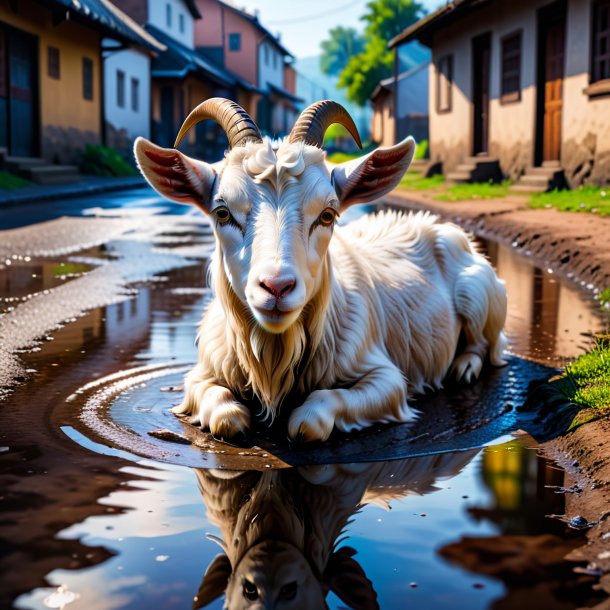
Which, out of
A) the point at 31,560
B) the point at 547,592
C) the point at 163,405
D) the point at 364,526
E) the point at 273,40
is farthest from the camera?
the point at 273,40

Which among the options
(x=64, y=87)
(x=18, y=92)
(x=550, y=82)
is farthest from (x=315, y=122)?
(x=64, y=87)

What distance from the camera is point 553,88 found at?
17.9 metres

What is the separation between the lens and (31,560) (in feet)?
8.57

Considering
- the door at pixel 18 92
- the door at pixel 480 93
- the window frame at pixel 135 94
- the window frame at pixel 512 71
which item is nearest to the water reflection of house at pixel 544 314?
the window frame at pixel 512 71

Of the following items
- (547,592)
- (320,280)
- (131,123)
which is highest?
(131,123)

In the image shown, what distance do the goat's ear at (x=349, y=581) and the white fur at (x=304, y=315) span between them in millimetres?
1022

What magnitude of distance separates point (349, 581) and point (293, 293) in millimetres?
1185

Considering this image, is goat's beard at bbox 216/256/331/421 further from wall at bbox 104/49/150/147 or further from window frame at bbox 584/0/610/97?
wall at bbox 104/49/150/147

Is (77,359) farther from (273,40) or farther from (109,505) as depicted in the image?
(273,40)

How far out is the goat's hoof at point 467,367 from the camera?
5.04m

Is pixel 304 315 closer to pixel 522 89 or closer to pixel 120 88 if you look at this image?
pixel 522 89

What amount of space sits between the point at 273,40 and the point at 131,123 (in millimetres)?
29211

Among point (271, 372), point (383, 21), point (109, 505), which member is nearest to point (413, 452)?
point (271, 372)

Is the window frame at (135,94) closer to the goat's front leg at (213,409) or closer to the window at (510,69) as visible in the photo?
the window at (510,69)
